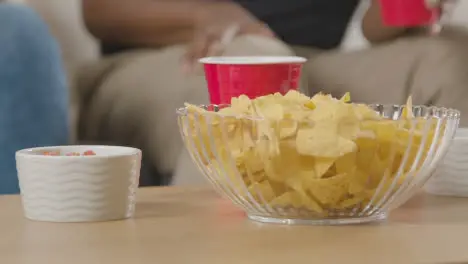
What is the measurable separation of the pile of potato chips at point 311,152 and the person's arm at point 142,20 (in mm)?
726

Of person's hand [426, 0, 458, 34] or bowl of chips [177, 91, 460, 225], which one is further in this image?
person's hand [426, 0, 458, 34]

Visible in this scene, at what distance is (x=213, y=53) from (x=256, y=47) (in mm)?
70

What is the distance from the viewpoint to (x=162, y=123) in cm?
130

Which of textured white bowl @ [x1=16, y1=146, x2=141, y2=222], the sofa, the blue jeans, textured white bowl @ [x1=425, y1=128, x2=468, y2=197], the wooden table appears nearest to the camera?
the wooden table

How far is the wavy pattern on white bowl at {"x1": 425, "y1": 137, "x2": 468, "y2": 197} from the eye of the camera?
779 millimetres

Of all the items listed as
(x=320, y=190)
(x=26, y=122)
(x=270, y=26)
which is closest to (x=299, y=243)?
(x=320, y=190)

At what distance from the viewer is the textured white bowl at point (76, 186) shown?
64cm

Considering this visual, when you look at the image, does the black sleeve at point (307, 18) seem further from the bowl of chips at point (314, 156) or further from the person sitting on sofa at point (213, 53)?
the bowl of chips at point (314, 156)

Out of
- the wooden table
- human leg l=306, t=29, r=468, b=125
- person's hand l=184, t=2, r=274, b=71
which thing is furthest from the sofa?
the wooden table

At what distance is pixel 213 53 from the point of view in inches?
53.2

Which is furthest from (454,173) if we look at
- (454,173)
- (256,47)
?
(256,47)

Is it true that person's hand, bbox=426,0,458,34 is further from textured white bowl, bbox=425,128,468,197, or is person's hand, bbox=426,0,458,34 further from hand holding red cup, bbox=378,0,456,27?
textured white bowl, bbox=425,128,468,197

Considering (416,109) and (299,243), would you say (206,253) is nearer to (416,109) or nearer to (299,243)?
(299,243)

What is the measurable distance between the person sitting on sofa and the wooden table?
61 cm
